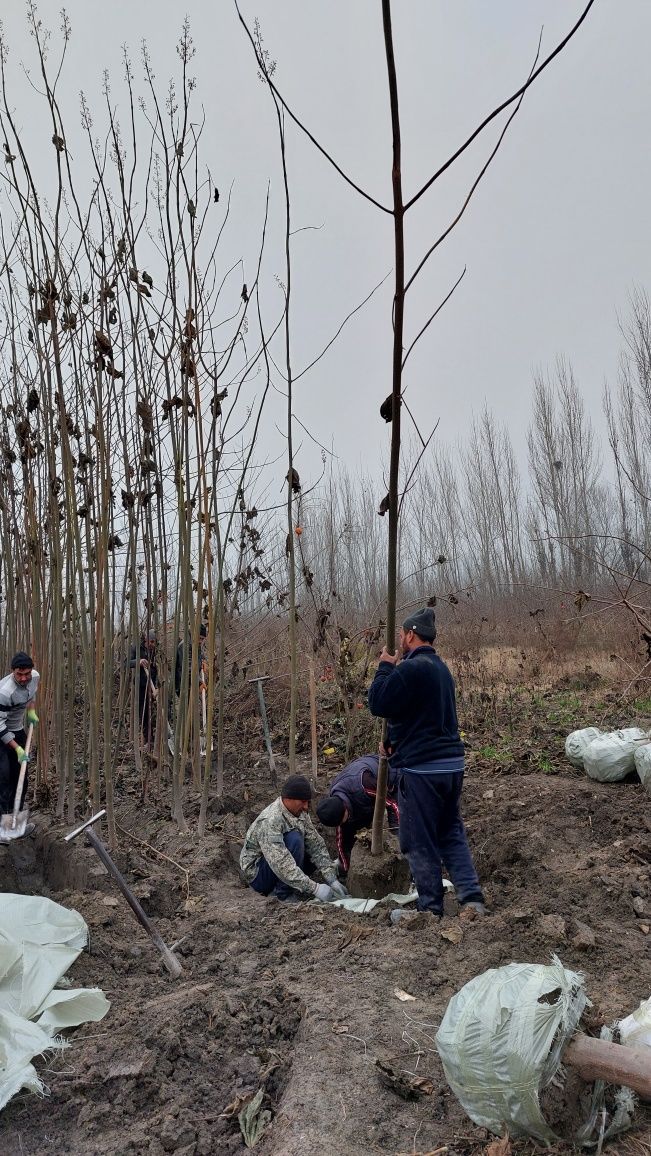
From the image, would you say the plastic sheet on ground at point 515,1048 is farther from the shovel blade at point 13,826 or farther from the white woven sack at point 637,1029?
the shovel blade at point 13,826

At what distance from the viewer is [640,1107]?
181cm

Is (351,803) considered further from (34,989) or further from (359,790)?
(34,989)

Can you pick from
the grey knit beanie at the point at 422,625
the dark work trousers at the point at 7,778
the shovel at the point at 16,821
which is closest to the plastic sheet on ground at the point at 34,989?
the shovel at the point at 16,821

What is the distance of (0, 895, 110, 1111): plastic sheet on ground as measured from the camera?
2.37m

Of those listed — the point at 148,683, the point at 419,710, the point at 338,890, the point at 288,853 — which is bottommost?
the point at 338,890

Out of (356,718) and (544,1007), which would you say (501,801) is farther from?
(544,1007)

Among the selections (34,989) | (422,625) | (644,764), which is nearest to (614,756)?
(644,764)

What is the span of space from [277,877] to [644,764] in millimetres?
2538

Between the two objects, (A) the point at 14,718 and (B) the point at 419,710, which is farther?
(A) the point at 14,718

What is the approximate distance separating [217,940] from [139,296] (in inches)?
→ 141

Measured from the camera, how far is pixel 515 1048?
5.75 ft

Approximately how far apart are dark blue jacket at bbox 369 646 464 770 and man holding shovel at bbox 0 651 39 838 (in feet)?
9.00

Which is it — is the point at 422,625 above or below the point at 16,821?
above

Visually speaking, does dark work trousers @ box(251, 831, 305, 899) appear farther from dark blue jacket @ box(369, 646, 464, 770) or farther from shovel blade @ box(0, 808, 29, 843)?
shovel blade @ box(0, 808, 29, 843)
